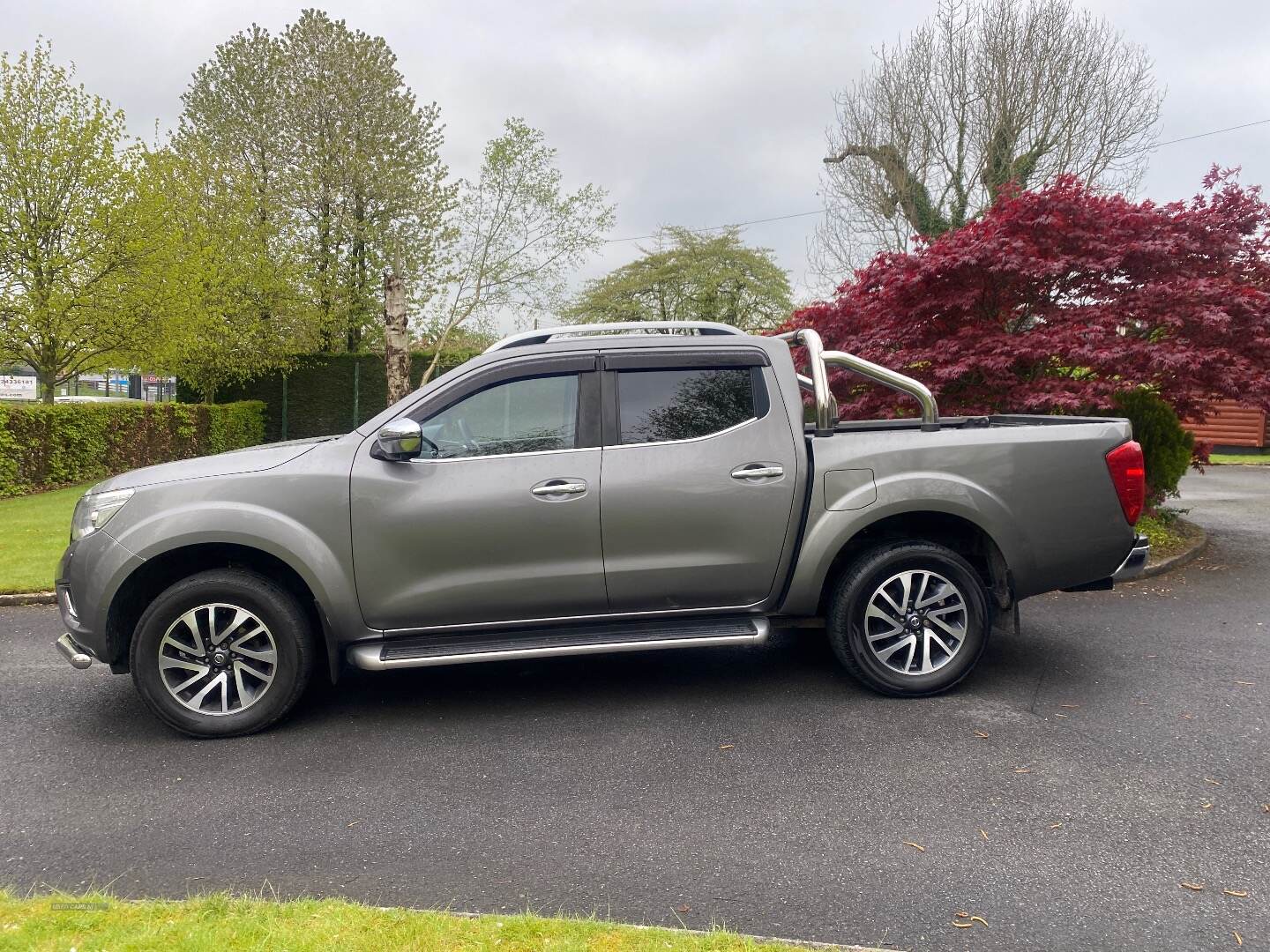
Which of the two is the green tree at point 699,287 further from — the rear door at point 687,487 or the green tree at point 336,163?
the rear door at point 687,487

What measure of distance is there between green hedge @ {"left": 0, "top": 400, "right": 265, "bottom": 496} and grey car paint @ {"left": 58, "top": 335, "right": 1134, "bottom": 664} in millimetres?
11439

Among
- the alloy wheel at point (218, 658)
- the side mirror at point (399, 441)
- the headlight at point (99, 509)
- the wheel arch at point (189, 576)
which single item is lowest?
the alloy wheel at point (218, 658)

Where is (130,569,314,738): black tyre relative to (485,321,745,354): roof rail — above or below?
below

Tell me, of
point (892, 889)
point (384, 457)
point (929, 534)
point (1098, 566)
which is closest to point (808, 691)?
point (929, 534)

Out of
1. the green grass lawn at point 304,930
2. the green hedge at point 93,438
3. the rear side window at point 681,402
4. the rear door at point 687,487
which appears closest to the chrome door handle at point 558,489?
the rear door at point 687,487

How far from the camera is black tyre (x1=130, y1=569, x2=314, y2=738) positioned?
443 centimetres

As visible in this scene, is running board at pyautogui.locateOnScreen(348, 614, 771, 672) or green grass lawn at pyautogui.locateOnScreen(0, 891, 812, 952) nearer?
green grass lawn at pyautogui.locateOnScreen(0, 891, 812, 952)

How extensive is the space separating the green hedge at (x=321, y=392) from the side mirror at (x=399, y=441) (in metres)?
20.9

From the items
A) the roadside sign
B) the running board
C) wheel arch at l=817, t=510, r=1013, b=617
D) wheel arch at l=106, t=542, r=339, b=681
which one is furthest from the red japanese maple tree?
the roadside sign

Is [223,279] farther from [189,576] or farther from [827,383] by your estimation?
[827,383]

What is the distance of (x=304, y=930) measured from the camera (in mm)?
2717

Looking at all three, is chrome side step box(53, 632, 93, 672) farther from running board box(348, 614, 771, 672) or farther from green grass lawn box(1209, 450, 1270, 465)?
green grass lawn box(1209, 450, 1270, 465)

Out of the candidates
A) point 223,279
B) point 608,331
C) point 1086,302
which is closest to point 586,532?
point 608,331

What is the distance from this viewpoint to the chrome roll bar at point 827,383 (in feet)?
16.3
